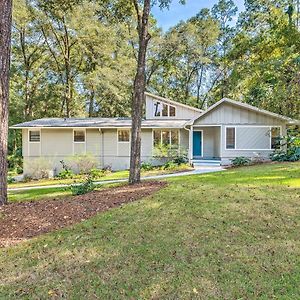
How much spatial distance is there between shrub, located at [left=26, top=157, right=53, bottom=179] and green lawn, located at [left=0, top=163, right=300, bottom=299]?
45.4 ft

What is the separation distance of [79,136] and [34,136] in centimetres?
302

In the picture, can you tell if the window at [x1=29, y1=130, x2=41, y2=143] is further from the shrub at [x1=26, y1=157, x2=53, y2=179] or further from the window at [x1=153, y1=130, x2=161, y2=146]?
the window at [x1=153, y1=130, x2=161, y2=146]

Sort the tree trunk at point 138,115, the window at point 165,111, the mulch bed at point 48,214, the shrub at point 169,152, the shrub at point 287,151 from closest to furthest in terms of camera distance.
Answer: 1. the mulch bed at point 48,214
2. the tree trunk at point 138,115
3. the shrub at point 287,151
4. the shrub at point 169,152
5. the window at point 165,111

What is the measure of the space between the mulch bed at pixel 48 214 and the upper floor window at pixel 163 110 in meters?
15.4

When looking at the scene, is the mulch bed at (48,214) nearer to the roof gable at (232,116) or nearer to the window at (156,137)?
the roof gable at (232,116)

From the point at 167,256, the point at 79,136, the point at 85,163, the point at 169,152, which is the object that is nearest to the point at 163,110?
the point at 169,152

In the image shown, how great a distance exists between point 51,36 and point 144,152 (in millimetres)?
16455

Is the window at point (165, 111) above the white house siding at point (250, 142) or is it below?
above

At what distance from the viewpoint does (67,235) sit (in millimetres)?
4789

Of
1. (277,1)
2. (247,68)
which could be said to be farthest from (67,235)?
(277,1)

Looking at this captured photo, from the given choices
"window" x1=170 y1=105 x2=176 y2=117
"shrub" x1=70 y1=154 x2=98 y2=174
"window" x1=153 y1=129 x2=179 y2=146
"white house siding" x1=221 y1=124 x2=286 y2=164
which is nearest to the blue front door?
"window" x1=153 y1=129 x2=179 y2=146

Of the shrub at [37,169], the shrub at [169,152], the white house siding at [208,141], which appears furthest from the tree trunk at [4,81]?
the white house siding at [208,141]

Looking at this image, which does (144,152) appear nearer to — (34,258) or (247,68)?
(247,68)

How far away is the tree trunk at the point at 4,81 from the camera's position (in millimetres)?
6105
